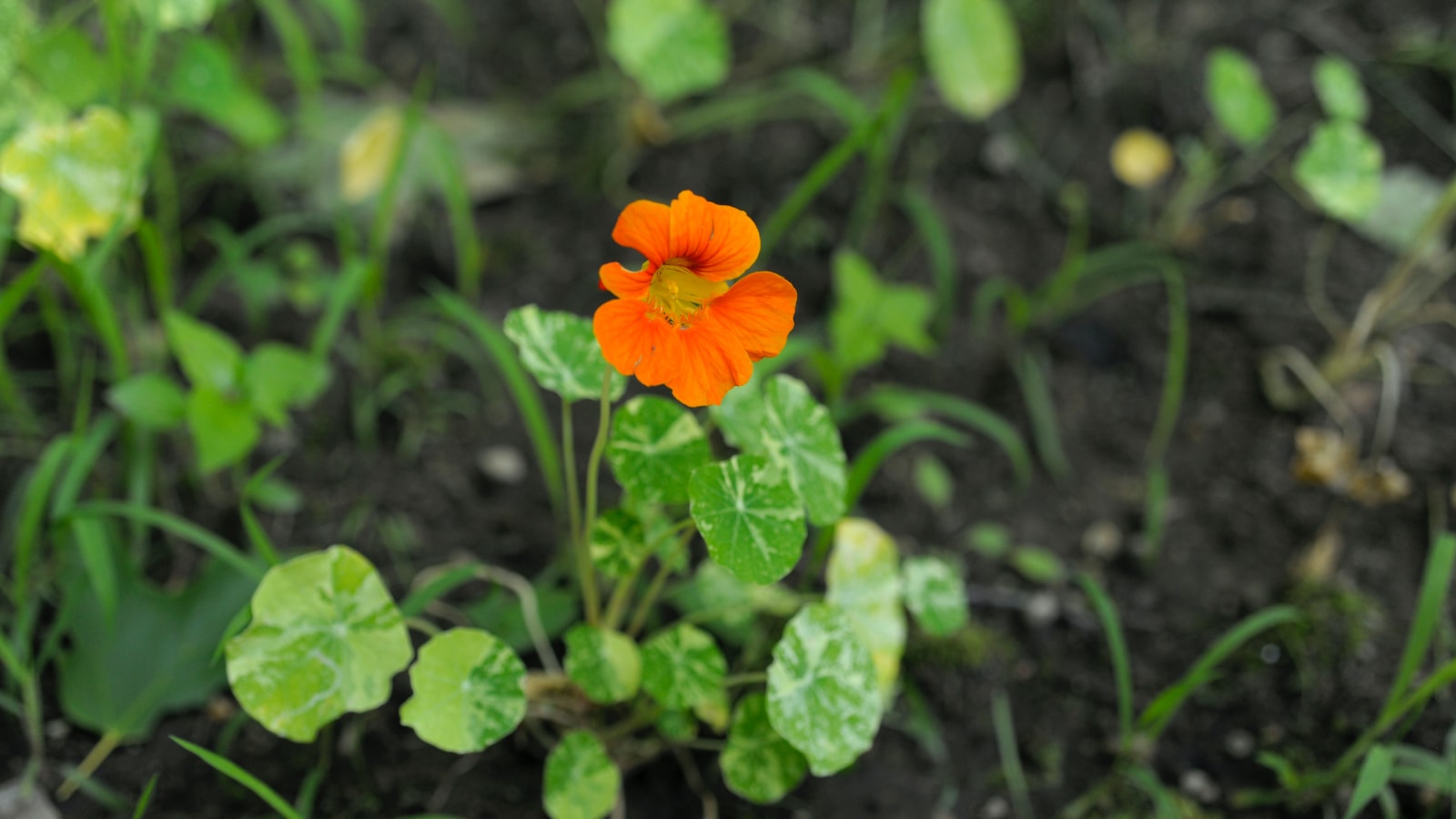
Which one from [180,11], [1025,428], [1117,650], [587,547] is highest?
[180,11]

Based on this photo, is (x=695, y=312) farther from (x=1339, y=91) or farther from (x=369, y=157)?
(x=1339, y=91)

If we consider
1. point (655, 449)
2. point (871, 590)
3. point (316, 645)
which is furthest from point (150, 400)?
point (871, 590)

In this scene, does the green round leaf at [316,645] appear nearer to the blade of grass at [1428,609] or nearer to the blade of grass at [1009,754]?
the blade of grass at [1009,754]

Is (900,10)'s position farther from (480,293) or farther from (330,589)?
Answer: (330,589)

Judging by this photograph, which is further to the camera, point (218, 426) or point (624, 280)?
point (218, 426)

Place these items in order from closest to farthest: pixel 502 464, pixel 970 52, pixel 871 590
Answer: pixel 871 590, pixel 502 464, pixel 970 52
